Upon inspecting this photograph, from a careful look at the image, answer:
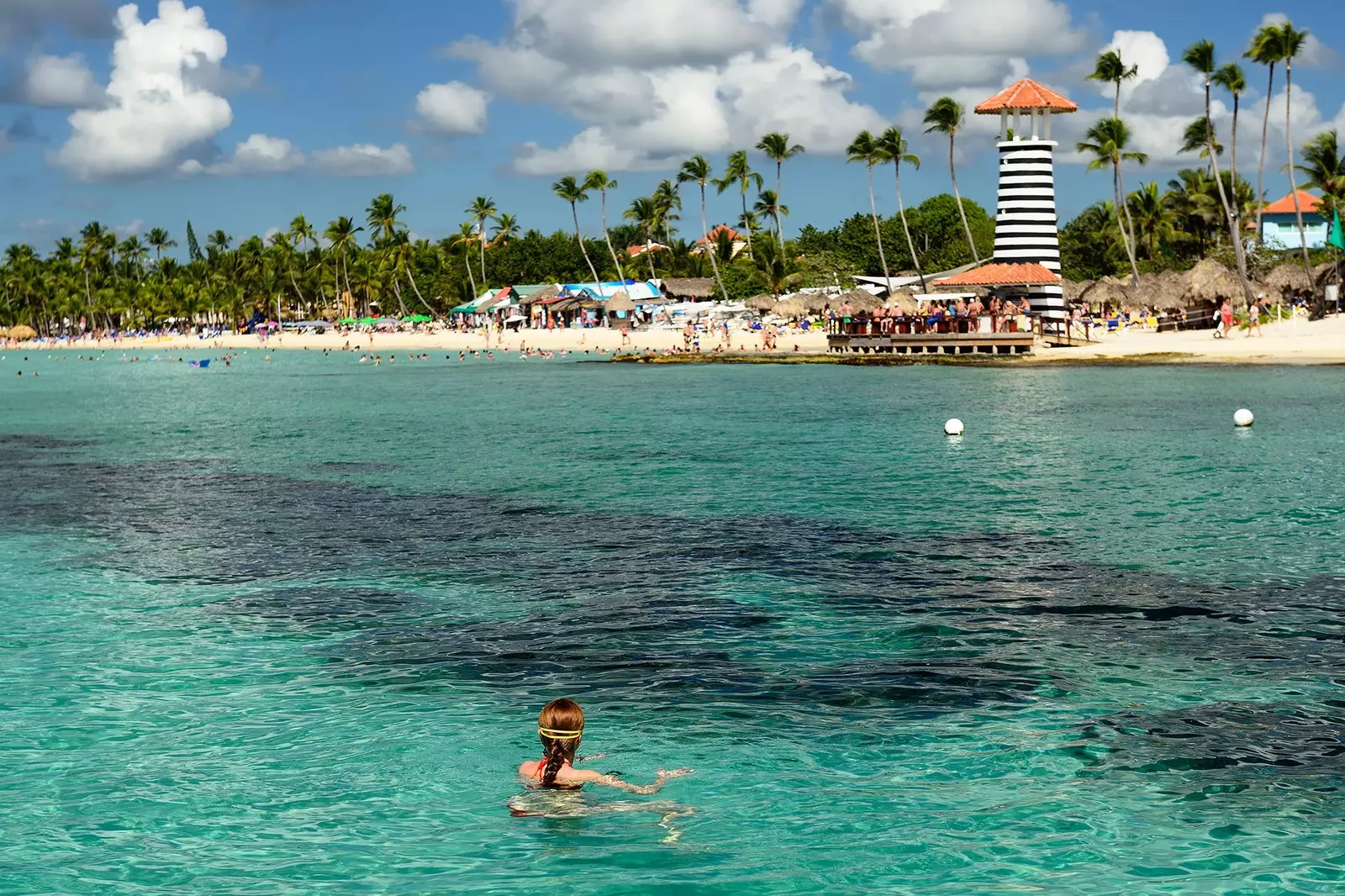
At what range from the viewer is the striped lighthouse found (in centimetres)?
6906

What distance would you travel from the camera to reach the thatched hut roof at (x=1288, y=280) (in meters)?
72.4

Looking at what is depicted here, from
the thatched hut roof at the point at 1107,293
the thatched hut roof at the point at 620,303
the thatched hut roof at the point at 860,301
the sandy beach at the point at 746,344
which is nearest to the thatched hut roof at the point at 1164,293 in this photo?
the thatched hut roof at the point at 1107,293

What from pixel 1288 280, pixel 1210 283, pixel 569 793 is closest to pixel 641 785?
pixel 569 793

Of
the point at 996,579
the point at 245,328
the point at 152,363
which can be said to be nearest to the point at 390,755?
the point at 996,579

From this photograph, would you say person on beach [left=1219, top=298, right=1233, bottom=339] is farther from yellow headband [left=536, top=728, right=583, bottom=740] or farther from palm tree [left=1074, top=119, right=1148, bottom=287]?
yellow headband [left=536, top=728, right=583, bottom=740]

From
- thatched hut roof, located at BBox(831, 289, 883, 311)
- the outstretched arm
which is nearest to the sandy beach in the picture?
thatched hut roof, located at BBox(831, 289, 883, 311)

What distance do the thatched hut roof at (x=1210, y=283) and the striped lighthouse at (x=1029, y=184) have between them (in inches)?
259

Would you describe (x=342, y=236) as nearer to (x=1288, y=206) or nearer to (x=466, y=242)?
(x=466, y=242)

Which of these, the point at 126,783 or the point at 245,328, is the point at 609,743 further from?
the point at 245,328

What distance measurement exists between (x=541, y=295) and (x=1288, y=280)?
60960mm

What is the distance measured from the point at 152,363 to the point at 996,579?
322ft

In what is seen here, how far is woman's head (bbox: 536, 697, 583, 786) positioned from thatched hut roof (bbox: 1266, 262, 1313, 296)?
238ft

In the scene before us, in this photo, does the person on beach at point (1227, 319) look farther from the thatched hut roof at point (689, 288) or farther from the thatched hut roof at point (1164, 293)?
the thatched hut roof at point (689, 288)

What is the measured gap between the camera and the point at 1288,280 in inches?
2857
